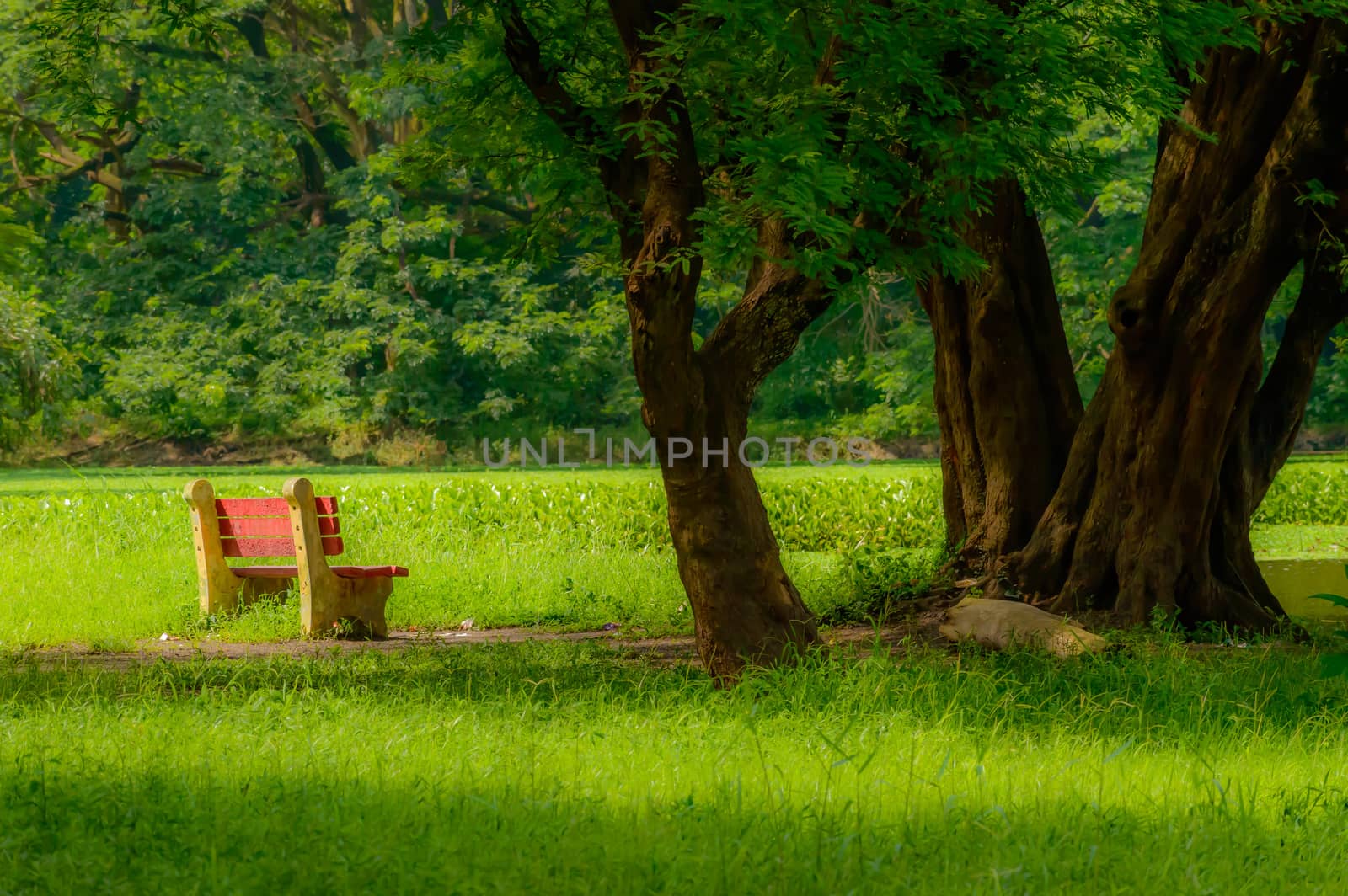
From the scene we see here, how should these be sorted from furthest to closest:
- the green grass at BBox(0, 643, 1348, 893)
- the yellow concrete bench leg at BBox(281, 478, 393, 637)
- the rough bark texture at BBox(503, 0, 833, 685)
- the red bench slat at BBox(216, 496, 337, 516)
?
the red bench slat at BBox(216, 496, 337, 516) → the yellow concrete bench leg at BBox(281, 478, 393, 637) → the rough bark texture at BBox(503, 0, 833, 685) → the green grass at BBox(0, 643, 1348, 893)

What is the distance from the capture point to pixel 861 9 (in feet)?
18.9

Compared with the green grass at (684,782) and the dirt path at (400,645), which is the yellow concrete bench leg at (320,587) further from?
the green grass at (684,782)

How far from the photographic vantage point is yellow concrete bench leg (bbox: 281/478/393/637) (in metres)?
8.91

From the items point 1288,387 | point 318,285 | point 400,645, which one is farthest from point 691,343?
point 318,285

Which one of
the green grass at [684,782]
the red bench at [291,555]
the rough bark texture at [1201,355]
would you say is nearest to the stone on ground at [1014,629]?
the green grass at [684,782]

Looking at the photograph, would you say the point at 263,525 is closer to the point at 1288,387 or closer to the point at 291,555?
the point at 291,555

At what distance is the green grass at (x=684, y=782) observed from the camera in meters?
3.69

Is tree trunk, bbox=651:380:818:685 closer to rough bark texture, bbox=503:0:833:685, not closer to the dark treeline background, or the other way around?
rough bark texture, bbox=503:0:833:685

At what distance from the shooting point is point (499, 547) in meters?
13.8

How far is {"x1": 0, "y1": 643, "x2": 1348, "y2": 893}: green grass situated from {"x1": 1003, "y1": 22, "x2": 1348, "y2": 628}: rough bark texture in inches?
84.9

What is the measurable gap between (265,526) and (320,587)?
2.41ft

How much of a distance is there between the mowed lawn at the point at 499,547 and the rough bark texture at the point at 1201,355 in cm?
147

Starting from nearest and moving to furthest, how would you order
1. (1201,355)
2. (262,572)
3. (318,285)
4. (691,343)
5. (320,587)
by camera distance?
(691,343), (1201,355), (320,587), (262,572), (318,285)

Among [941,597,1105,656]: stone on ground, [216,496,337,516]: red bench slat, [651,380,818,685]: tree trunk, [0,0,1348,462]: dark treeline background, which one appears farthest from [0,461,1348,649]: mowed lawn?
[0,0,1348,462]: dark treeline background
